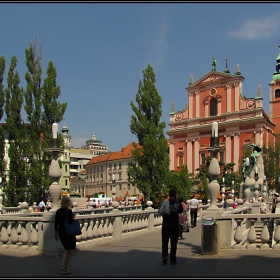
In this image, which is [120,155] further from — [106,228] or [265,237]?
[265,237]

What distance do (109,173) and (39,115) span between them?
245 feet

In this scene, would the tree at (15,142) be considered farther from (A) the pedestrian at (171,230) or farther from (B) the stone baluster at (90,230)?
(A) the pedestrian at (171,230)

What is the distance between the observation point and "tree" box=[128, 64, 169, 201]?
3288 centimetres

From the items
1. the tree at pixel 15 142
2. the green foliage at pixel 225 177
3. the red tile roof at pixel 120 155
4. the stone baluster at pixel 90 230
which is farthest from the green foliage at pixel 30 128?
the red tile roof at pixel 120 155

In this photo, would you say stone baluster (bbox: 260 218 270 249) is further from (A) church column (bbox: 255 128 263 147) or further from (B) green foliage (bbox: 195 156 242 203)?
(A) church column (bbox: 255 128 263 147)

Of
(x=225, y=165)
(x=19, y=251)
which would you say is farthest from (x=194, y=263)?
(x=225, y=165)

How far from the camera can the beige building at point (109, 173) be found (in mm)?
99713

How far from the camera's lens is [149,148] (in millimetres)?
33125

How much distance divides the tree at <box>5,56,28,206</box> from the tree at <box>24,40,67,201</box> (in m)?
0.55

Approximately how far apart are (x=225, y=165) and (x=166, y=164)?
29.4 metres

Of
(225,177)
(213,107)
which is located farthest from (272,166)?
(213,107)

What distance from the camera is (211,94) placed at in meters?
69.8

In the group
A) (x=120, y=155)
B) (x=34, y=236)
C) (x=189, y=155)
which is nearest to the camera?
(x=34, y=236)

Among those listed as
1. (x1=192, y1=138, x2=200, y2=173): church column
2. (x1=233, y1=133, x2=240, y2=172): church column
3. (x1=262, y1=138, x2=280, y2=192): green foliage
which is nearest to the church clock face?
(x1=192, y1=138, x2=200, y2=173): church column
